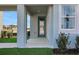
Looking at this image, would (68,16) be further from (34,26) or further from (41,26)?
(41,26)

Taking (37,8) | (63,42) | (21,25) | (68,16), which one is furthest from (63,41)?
(37,8)

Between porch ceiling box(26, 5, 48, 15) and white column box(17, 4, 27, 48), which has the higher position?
porch ceiling box(26, 5, 48, 15)

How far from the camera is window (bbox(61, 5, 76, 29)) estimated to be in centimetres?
1050

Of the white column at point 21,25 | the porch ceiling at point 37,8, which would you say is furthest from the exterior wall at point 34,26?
the white column at point 21,25

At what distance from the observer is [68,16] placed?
10.5 meters

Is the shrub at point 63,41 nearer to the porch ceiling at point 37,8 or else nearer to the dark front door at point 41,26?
the porch ceiling at point 37,8

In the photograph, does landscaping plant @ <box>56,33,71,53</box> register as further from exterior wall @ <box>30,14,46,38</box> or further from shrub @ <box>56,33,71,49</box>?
exterior wall @ <box>30,14,46,38</box>

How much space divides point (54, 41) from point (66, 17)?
1377mm

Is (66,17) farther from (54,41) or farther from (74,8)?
(54,41)

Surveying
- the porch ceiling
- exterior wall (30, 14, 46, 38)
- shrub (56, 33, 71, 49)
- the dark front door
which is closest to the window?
shrub (56, 33, 71, 49)

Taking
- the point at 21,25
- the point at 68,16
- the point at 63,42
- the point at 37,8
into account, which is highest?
the point at 37,8

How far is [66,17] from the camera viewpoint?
10.6 m

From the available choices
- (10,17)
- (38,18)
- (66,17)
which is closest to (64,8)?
(66,17)

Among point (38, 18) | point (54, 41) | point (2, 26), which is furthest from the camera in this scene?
point (2, 26)
